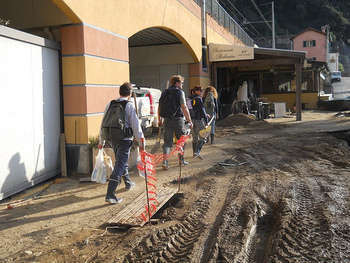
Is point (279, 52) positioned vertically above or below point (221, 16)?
below

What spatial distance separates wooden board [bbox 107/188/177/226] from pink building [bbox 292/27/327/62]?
5929 centimetres

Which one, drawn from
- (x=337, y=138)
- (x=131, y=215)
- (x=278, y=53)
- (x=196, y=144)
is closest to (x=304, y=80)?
(x=278, y=53)

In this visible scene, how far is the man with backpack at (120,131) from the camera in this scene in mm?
4887

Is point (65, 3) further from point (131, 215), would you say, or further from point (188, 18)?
point (188, 18)

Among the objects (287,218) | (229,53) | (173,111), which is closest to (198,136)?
(173,111)

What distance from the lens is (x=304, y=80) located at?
90.7 ft

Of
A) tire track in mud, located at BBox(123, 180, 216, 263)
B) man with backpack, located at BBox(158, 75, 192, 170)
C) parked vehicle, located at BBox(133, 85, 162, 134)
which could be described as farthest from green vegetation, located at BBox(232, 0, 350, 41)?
tire track in mud, located at BBox(123, 180, 216, 263)

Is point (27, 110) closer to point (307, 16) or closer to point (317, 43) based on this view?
point (317, 43)

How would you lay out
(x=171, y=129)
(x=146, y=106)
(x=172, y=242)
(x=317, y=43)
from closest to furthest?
(x=172, y=242) → (x=171, y=129) → (x=146, y=106) → (x=317, y=43)

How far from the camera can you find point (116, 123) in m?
4.90

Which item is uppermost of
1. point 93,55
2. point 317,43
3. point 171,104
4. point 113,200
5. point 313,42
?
point 313,42

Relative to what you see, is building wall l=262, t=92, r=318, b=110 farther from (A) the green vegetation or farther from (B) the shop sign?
(A) the green vegetation

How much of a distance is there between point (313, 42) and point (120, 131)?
60982 mm

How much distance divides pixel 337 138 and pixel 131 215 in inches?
315
